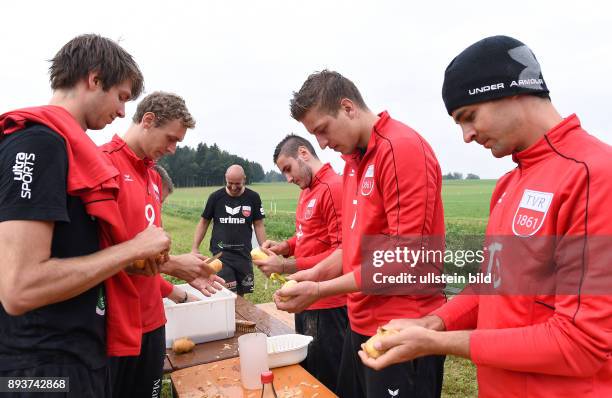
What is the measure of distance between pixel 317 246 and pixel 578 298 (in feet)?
9.42

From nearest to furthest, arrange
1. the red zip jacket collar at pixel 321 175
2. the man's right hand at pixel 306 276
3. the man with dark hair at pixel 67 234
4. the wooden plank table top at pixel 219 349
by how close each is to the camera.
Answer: the man with dark hair at pixel 67 234 → the wooden plank table top at pixel 219 349 → the man's right hand at pixel 306 276 → the red zip jacket collar at pixel 321 175

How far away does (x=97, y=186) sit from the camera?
1.65m

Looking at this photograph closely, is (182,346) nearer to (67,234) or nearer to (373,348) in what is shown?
(67,234)

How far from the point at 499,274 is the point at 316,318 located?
7.72 ft

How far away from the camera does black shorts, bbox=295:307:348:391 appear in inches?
142

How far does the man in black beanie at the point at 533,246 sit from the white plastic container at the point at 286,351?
3.36 ft

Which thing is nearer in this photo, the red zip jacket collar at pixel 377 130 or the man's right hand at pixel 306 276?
the red zip jacket collar at pixel 377 130

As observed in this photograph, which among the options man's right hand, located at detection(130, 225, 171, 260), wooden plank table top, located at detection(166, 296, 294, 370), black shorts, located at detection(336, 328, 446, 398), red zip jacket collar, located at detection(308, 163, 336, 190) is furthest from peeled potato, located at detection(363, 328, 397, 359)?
red zip jacket collar, located at detection(308, 163, 336, 190)

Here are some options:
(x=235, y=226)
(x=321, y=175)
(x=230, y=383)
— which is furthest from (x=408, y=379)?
(x=235, y=226)

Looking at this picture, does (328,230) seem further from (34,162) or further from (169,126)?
(34,162)

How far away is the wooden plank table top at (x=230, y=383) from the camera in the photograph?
7.43 feet

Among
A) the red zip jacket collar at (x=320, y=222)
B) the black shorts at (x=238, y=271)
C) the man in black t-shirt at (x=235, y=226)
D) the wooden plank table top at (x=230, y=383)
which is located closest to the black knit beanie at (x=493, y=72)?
the wooden plank table top at (x=230, y=383)

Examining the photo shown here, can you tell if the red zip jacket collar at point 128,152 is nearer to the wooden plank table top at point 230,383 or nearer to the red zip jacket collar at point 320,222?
the wooden plank table top at point 230,383

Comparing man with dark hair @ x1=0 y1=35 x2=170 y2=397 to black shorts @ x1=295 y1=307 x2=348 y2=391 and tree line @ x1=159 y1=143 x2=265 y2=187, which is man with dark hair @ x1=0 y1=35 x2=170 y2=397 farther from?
tree line @ x1=159 y1=143 x2=265 y2=187
